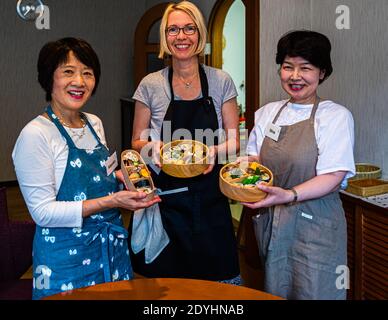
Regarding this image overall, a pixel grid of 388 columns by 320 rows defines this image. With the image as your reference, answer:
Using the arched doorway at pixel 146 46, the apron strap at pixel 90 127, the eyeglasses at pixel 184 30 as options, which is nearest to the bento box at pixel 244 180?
the apron strap at pixel 90 127

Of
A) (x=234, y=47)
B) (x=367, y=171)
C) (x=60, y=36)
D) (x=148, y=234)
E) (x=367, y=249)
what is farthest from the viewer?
(x=234, y=47)

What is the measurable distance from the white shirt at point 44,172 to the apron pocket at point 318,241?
0.81 meters

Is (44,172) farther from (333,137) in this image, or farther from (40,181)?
(333,137)

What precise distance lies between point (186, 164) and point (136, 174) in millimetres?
216

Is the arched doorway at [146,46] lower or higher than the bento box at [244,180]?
higher

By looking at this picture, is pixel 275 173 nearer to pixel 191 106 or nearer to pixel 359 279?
pixel 191 106

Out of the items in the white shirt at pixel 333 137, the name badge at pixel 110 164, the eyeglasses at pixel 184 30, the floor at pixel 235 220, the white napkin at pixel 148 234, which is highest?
the eyeglasses at pixel 184 30

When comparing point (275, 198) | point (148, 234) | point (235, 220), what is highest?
point (275, 198)

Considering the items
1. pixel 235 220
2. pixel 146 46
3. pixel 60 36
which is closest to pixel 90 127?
pixel 235 220

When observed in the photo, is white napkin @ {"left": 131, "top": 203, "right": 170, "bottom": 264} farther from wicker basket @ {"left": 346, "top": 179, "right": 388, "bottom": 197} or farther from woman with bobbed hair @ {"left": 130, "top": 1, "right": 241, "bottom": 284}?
wicker basket @ {"left": 346, "top": 179, "right": 388, "bottom": 197}

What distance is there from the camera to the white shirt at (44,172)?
1.54 metres

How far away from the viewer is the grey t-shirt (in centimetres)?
210

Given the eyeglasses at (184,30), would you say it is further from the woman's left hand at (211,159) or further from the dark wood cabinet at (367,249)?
the dark wood cabinet at (367,249)

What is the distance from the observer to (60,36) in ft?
21.9
